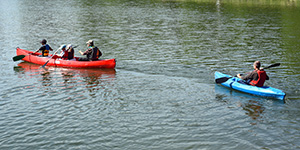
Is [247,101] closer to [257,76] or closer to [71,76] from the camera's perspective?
[257,76]

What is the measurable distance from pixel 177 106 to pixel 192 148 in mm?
3590

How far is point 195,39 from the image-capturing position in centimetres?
3080

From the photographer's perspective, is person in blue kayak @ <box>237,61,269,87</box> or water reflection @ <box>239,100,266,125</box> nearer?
water reflection @ <box>239,100,266,125</box>

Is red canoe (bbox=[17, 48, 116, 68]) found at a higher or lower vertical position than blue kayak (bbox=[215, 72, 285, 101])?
higher

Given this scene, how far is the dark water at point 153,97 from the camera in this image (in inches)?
Answer: 443

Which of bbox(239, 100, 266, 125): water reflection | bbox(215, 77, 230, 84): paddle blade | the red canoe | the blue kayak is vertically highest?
the red canoe

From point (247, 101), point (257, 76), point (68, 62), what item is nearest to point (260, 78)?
point (257, 76)

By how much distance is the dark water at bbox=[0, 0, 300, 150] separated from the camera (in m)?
11.2

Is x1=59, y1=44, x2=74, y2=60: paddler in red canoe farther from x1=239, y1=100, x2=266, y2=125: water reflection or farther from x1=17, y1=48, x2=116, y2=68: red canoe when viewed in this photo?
x1=239, y1=100, x2=266, y2=125: water reflection

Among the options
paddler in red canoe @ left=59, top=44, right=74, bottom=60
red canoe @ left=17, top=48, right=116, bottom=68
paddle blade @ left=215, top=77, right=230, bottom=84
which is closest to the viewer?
paddle blade @ left=215, top=77, right=230, bottom=84

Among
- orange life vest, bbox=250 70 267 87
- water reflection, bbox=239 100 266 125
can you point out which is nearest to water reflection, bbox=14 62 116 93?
water reflection, bbox=239 100 266 125

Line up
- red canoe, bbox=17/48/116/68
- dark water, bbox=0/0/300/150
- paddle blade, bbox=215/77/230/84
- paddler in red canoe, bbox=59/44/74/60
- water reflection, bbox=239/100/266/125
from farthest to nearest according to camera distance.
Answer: paddler in red canoe, bbox=59/44/74/60 < red canoe, bbox=17/48/116/68 < paddle blade, bbox=215/77/230/84 < water reflection, bbox=239/100/266/125 < dark water, bbox=0/0/300/150

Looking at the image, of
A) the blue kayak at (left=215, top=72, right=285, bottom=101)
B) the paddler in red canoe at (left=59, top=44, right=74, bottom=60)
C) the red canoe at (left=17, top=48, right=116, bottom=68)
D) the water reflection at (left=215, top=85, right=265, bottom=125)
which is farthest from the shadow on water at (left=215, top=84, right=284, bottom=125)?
the paddler in red canoe at (left=59, top=44, right=74, bottom=60)

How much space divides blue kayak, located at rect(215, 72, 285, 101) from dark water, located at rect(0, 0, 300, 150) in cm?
27
